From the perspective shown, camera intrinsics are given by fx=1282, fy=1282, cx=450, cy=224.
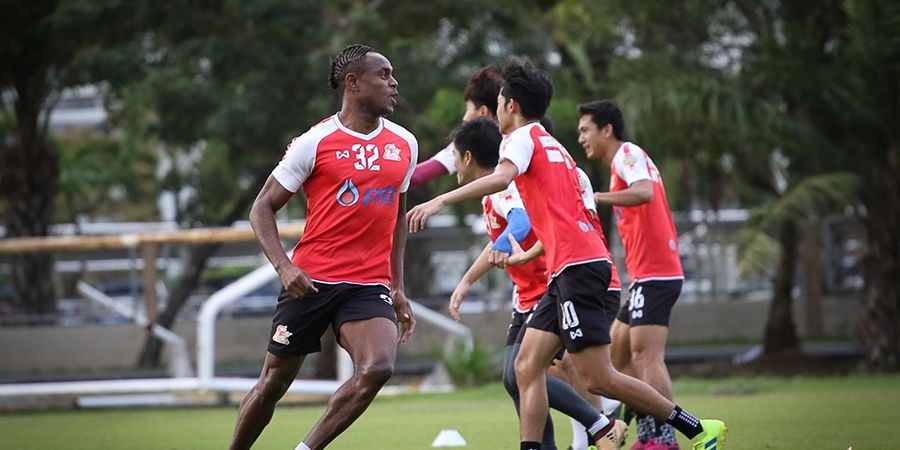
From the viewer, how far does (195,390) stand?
49.3 ft

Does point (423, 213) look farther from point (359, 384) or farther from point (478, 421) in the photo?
point (478, 421)

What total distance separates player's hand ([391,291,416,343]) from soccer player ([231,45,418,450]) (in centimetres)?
34

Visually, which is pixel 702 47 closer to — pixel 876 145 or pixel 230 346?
pixel 876 145

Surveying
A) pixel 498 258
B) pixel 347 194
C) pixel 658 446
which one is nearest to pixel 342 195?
pixel 347 194

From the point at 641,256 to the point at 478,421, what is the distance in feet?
11.3

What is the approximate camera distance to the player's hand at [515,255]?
7.31m

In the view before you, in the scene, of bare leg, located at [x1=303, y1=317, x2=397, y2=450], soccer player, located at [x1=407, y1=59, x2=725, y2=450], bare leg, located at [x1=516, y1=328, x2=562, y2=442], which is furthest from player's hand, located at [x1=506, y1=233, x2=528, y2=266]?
bare leg, located at [x1=303, y1=317, x2=397, y2=450]

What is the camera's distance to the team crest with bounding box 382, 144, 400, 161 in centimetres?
667

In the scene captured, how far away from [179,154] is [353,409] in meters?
20.3

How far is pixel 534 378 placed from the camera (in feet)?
23.0

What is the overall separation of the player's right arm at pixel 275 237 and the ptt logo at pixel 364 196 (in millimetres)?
271

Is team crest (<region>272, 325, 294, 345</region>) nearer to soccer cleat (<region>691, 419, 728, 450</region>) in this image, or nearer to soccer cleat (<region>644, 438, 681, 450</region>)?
soccer cleat (<region>691, 419, 728, 450</region>)

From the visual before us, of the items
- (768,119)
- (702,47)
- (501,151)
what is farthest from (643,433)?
(702,47)

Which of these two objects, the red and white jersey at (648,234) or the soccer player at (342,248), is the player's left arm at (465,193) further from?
the red and white jersey at (648,234)
